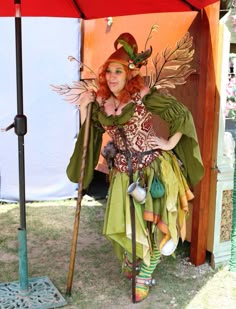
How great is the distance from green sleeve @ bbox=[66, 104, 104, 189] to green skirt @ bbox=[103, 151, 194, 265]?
20 centimetres

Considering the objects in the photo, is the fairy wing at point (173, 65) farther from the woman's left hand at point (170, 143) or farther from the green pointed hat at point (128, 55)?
the woman's left hand at point (170, 143)

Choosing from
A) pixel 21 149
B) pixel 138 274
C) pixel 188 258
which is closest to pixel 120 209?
pixel 138 274

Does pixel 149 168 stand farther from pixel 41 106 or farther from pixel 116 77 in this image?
pixel 41 106

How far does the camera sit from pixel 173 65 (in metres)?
2.64

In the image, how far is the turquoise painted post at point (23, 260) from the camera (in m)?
2.70

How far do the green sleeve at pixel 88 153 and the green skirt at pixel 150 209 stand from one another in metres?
0.20

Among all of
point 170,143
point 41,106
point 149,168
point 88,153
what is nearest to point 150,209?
point 149,168

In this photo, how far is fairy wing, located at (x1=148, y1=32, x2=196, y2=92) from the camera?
262 centimetres

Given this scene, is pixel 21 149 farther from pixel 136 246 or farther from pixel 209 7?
pixel 209 7

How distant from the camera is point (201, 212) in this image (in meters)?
3.16

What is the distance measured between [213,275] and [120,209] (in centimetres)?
96

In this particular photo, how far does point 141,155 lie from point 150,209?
13.5 inches

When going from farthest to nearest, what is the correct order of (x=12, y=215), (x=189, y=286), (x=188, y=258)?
(x=12, y=215)
(x=188, y=258)
(x=189, y=286)

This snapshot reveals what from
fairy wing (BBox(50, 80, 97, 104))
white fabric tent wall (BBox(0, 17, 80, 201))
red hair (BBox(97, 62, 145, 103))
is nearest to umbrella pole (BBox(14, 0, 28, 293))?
fairy wing (BBox(50, 80, 97, 104))
